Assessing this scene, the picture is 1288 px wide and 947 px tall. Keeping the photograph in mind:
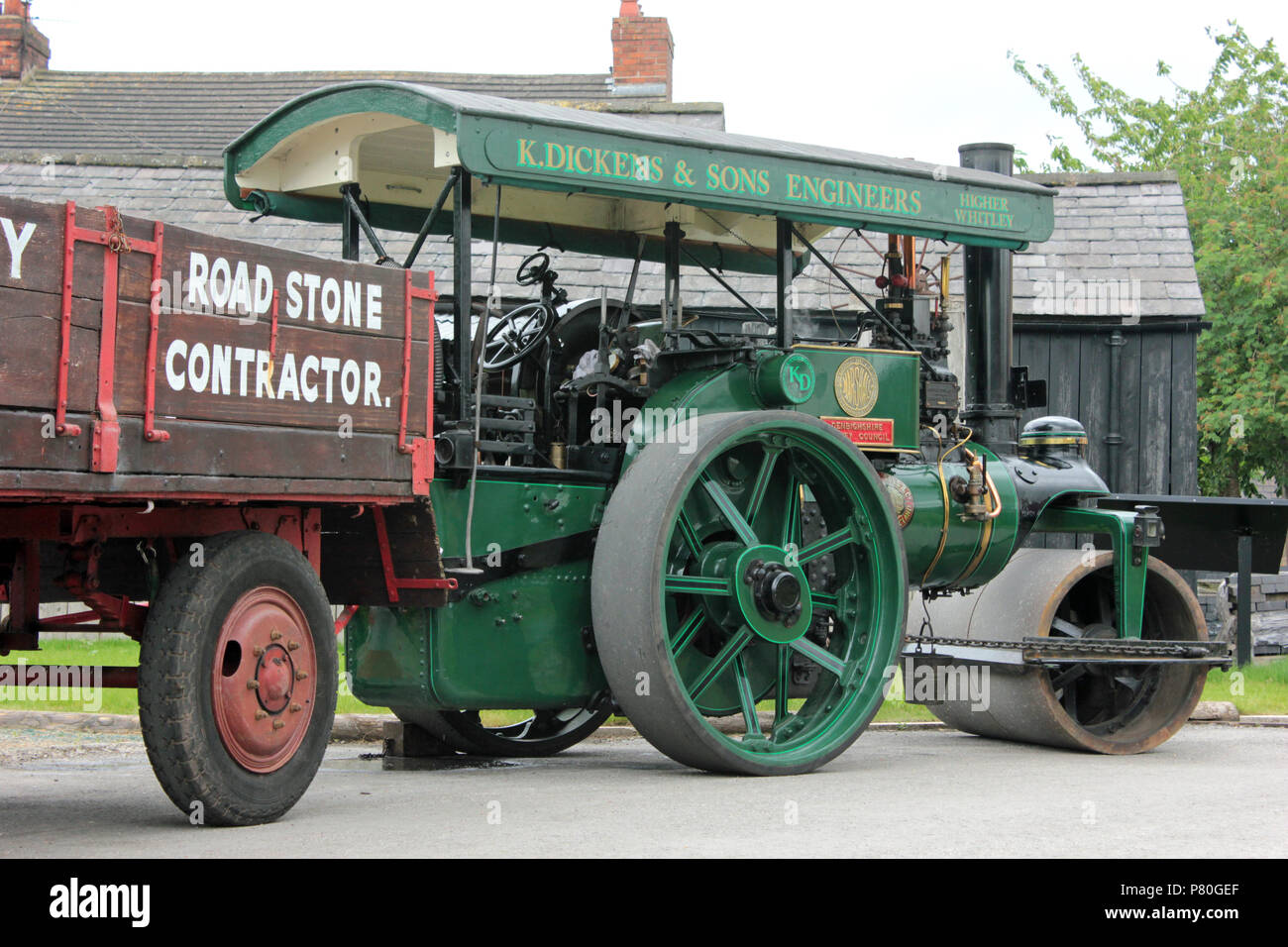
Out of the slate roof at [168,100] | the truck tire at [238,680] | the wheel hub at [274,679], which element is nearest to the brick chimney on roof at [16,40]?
the slate roof at [168,100]

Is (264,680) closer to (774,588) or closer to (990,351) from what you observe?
(774,588)

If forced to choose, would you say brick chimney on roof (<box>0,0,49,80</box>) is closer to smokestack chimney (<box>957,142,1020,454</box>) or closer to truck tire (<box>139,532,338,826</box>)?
smokestack chimney (<box>957,142,1020,454</box>)

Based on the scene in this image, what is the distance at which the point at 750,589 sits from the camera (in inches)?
254

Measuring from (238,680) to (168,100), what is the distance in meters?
18.3

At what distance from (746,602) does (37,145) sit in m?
15.5

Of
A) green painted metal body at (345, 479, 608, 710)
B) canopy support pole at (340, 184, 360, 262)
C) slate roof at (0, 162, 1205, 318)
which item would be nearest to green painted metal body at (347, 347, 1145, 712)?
green painted metal body at (345, 479, 608, 710)

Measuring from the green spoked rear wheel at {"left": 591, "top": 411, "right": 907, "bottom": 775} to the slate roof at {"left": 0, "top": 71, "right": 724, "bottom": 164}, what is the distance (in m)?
13.1

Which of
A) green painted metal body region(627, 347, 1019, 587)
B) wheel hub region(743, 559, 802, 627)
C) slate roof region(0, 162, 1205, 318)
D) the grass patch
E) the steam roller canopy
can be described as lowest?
the grass patch

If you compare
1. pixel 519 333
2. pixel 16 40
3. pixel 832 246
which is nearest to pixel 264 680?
pixel 519 333

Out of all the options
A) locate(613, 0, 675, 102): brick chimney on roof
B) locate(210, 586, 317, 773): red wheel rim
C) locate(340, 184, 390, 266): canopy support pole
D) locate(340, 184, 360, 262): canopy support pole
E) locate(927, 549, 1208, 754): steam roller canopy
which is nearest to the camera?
locate(210, 586, 317, 773): red wheel rim

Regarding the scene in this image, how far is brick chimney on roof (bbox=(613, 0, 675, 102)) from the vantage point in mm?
19641

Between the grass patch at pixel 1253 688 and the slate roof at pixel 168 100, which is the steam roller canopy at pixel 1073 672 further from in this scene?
the slate roof at pixel 168 100

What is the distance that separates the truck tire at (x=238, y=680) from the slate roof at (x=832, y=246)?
19.6ft

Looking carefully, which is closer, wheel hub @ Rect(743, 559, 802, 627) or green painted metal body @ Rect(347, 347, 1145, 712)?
green painted metal body @ Rect(347, 347, 1145, 712)
